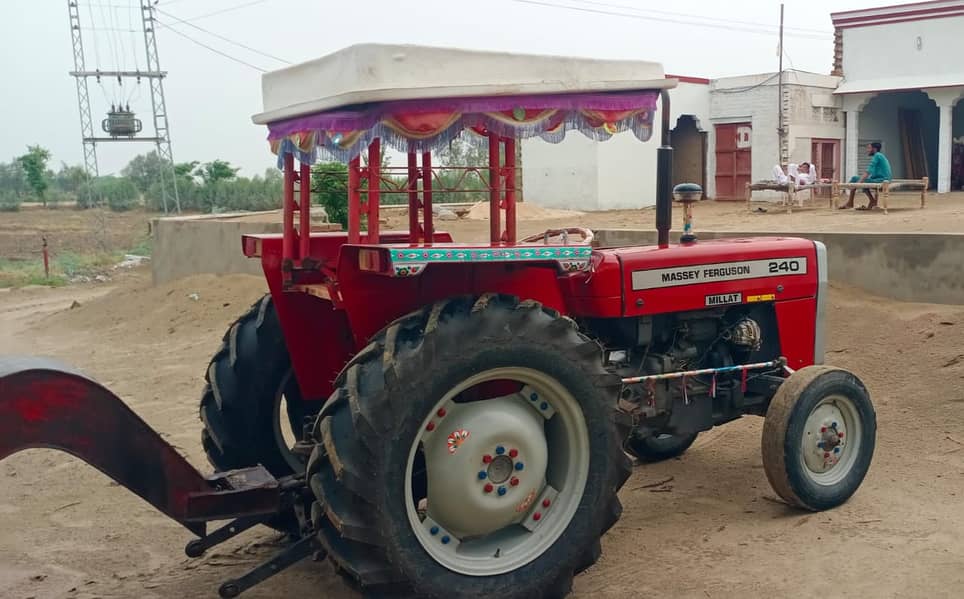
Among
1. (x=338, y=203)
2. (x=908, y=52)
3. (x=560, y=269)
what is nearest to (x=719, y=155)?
(x=908, y=52)

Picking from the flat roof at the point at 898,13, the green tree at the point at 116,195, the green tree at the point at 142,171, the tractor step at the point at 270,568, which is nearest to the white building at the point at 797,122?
the flat roof at the point at 898,13

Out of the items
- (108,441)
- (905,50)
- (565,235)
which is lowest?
(108,441)

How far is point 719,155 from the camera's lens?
23.5 metres

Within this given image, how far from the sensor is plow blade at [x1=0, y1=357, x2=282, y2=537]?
10.7 ft

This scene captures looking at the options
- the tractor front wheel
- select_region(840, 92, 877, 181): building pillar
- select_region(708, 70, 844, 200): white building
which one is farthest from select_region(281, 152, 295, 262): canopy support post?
select_region(840, 92, 877, 181): building pillar

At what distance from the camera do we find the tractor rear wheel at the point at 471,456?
134 inches

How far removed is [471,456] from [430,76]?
4.83ft

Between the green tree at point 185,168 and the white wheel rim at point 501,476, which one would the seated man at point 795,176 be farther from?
the green tree at point 185,168

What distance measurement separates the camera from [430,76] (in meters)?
3.62

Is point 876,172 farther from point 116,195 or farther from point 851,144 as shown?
point 116,195

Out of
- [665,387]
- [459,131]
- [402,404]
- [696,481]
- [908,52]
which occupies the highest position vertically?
[908,52]

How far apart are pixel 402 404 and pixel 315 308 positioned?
1258 mm

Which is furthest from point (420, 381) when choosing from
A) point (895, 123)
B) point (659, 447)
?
point (895, 123)

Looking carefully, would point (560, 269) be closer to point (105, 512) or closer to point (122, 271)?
point (105, 512)
